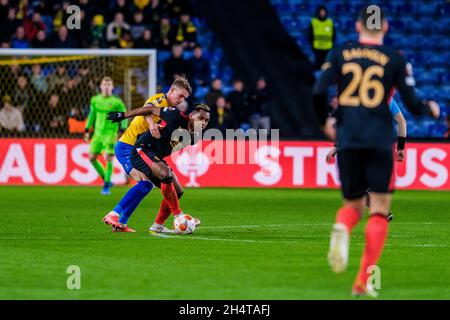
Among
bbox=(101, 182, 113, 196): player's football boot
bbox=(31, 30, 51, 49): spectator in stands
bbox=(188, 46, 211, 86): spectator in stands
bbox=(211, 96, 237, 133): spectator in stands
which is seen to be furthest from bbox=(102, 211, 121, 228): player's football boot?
bbox=(188, 46, 211, 86): spectator in stands

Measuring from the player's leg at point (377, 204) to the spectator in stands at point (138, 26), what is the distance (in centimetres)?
1822

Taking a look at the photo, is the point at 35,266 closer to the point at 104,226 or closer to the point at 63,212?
the point at 104,226

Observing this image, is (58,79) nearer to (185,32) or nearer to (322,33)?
(185,32)

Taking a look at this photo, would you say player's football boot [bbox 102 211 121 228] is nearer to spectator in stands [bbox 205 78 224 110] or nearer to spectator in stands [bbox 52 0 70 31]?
spectator in stands [bbox 205 78 224 110]

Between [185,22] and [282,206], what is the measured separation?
8765mm

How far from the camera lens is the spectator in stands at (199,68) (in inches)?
1028

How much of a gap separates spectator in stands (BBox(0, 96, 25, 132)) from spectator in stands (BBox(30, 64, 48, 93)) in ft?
2.50

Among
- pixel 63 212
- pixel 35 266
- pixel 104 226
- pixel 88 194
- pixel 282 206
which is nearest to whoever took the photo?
pixel 35 266

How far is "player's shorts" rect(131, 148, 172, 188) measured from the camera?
13.6 meters

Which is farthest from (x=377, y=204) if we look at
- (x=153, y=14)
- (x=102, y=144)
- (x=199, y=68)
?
(x=153, y=14)

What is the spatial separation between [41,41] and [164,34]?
2.90 m

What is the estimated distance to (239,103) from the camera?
25.8 metres

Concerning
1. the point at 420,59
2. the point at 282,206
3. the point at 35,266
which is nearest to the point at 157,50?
the point at 420,59

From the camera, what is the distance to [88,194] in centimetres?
2178
